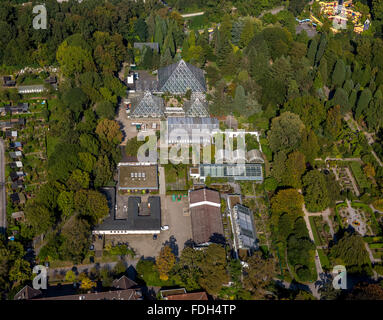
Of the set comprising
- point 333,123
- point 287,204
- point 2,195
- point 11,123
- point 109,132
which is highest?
point 11,123

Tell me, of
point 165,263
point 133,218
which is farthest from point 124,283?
point 133,218

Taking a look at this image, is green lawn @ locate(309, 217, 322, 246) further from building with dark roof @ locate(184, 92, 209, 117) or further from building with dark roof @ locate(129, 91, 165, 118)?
building with dark roof @ locate(129, 91, 165, 118)

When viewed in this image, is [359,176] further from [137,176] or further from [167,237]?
[137,176]

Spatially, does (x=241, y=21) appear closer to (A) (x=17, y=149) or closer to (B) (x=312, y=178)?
(B) (x=312, y=178)

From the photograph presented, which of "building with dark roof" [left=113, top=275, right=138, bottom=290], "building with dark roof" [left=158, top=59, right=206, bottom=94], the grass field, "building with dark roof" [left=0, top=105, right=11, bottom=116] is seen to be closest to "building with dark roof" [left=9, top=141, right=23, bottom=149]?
"building with dark roof" [left=0, top=105, right=11, bottom=116]

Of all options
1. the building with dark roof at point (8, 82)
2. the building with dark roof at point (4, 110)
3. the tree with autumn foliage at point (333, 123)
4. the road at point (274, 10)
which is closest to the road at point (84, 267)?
the building with dark roof at point (4, 110)

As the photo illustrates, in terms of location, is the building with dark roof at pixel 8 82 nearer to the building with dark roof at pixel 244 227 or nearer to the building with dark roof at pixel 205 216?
the building with dark roof at pixel 205 216
